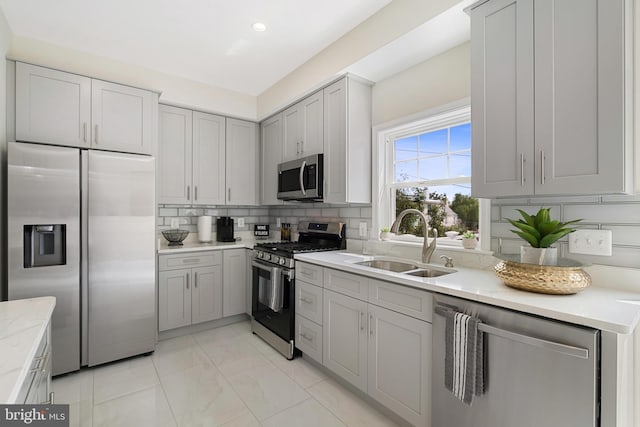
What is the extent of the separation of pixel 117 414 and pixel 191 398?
438 mm

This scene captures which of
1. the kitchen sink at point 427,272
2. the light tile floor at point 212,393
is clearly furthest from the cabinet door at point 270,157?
the kitchen sink at point 427,272

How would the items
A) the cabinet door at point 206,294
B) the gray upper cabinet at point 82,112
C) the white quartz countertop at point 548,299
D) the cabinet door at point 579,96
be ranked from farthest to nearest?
the cabinet door at point 206,294, the gray upper cabinet at point 82,112, the cabinet door at point 579,96, the white quartz countertop at point 548,299

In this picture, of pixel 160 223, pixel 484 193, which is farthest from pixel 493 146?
pixel 160 223

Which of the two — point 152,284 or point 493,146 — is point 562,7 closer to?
point 493,146

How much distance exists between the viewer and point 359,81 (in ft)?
9.00

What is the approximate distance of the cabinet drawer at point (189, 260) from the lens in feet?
9.89

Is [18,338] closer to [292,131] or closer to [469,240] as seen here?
[469,240]

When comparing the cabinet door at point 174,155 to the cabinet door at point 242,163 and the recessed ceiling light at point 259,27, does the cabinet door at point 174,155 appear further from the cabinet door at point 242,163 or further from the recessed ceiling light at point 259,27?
the recessed ceiling light at point 259,27

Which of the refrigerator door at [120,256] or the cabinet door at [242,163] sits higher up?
the cabinet door at [242,163]

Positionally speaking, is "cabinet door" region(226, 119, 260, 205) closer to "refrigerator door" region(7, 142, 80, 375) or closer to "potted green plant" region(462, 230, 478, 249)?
"refrigerator door" region(7, 142, 80, 375)

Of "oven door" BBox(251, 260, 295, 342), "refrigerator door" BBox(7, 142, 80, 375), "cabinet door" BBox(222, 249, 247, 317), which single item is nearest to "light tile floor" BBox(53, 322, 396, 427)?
"oven door" BBox(251, 260, 295, 342)

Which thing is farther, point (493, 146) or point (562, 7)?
point (493, 146)

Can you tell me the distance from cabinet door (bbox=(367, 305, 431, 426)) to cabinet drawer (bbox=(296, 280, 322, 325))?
556 mm

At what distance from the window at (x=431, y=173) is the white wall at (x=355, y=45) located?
2.12 ft
